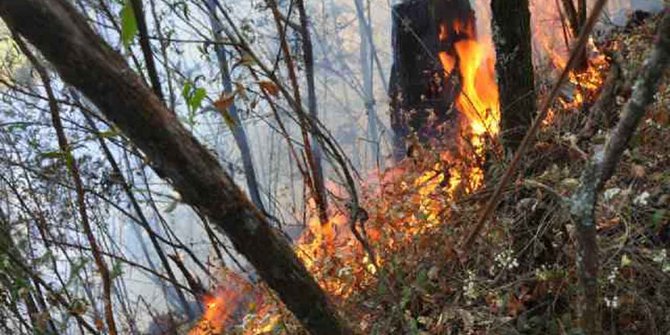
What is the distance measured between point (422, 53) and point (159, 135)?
17.4ft

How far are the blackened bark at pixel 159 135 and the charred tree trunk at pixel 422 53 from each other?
4.53 meters

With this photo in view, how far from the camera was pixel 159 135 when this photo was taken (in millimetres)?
1364

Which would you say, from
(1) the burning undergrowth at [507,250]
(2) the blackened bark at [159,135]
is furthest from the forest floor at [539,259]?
(2) the blackened bark at [159,135]

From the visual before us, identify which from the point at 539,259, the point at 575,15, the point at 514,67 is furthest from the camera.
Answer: the point at 575,15

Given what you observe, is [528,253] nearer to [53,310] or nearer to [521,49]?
[521,49]

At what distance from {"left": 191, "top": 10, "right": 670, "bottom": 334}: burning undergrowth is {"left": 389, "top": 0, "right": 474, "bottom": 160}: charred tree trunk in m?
2.13

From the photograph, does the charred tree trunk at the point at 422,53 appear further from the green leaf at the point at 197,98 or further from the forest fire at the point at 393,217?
the green leaf at the point at 197,98

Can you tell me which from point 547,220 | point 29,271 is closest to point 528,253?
point 547,220

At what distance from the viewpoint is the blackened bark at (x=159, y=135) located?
1.19 m

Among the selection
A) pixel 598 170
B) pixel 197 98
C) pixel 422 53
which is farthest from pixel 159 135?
pixel 422 53

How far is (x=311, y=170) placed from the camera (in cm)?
477

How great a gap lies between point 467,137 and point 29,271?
2.86 m

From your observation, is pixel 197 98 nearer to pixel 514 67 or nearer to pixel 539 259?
pixel 539 259

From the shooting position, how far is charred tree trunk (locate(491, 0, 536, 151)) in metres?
3.04
